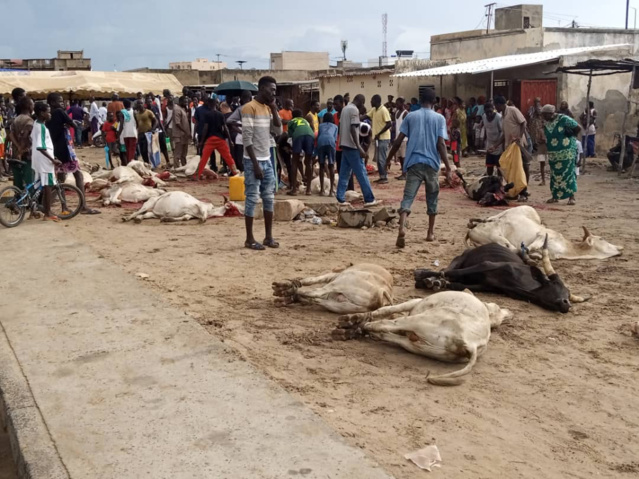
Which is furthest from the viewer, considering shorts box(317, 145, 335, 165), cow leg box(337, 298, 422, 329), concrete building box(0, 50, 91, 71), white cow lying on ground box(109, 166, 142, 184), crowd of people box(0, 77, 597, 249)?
concrete building box(0, 50, 91, 71)

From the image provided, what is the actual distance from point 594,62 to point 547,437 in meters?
12.8

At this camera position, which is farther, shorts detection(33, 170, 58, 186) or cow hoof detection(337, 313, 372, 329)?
shorts detection(33, 170, 58, 186)

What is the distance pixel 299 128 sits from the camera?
11.8 meters

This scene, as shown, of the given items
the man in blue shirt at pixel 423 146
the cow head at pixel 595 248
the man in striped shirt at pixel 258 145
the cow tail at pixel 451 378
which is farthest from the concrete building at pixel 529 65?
the cow tail at pixel 451 378

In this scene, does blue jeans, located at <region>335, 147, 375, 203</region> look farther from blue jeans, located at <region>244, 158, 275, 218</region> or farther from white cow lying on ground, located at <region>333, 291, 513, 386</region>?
white cow lying on ground, located at <region>333, 291, 513, 386</region>

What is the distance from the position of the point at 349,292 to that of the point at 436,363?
104 cm

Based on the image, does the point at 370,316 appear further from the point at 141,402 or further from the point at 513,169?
the point at 513,169

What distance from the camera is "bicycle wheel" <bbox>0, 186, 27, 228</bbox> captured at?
9.02 meters

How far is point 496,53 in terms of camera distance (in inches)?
1072

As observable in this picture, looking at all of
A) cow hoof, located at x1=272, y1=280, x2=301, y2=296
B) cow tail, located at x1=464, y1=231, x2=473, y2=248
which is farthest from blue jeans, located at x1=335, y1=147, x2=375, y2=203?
cow hoof, located at x1=272, y1=280, x2=301, y2=296

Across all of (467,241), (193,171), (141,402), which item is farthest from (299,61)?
(141,402)

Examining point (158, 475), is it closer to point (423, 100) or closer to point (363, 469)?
point (363, 469)

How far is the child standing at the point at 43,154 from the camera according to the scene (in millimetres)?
8977

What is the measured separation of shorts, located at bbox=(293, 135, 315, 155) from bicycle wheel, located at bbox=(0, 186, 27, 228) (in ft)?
15.0
